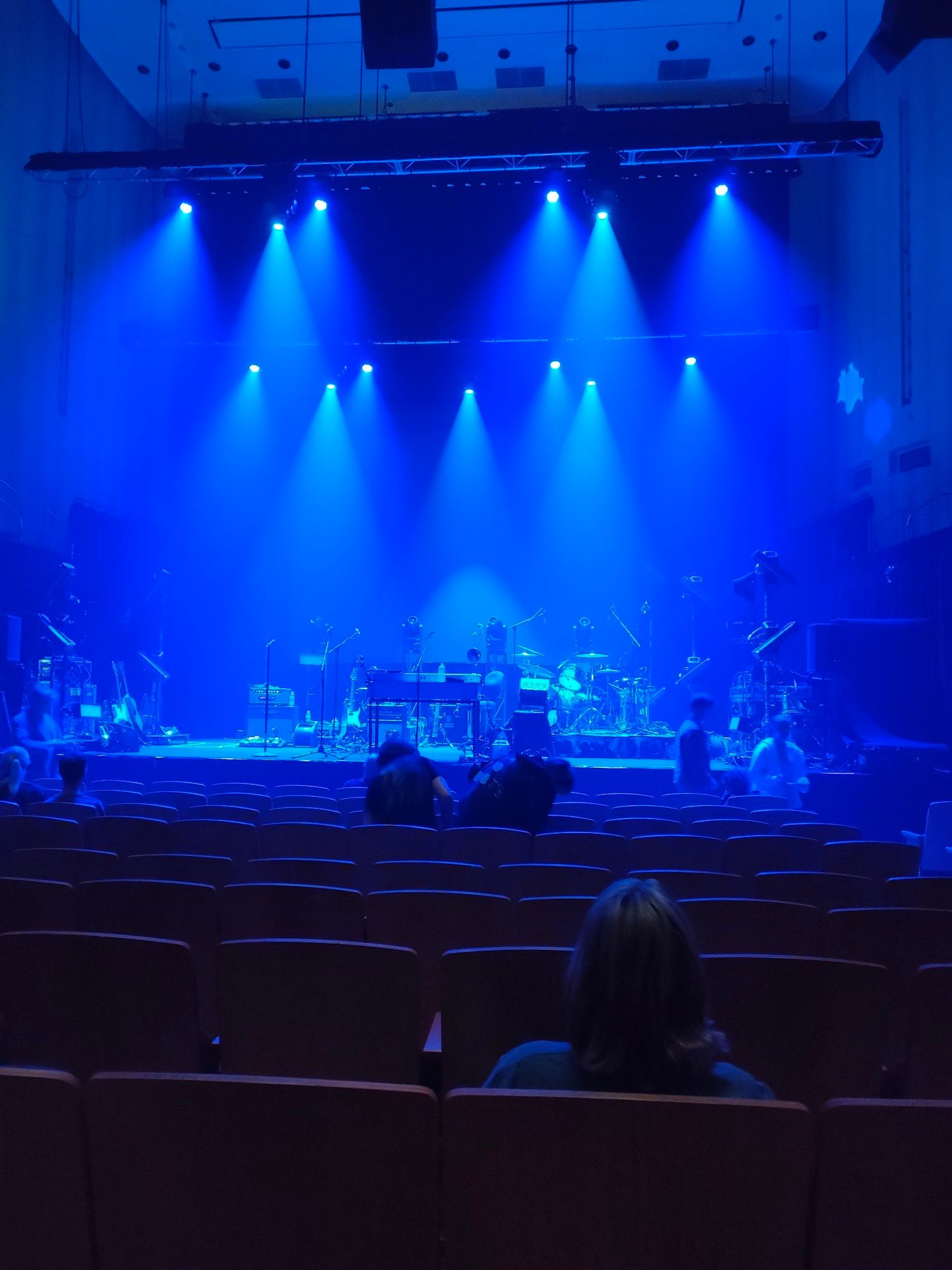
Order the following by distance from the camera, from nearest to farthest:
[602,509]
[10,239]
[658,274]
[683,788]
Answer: [683,788] < [10,239] < [658,274] < [602,509]

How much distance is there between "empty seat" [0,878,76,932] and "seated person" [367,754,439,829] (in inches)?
82.3

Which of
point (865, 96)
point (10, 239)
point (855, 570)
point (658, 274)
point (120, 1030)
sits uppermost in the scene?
point (865, 96)

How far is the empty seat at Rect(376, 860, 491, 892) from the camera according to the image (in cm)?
318

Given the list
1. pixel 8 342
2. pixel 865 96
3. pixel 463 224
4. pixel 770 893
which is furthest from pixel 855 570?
pixel 8 342

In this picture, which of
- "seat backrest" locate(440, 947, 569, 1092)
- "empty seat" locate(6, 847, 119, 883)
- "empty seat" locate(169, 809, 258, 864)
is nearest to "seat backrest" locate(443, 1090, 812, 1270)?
"seat backrest" locate(440, 947, 569, 1092)

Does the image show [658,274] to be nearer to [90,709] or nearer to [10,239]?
[10,239]

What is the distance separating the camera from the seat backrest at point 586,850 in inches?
155

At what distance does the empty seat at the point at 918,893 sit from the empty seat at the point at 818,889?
0.14ft

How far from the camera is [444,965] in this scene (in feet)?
6.30

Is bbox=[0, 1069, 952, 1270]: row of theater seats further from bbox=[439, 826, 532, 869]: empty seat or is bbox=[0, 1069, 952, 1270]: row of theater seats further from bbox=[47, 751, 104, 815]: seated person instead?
bbox=[47, 751, 104, 815]: seated person

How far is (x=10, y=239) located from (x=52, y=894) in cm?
992

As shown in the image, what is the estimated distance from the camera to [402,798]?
15.3 feet

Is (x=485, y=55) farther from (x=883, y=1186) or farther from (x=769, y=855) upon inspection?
(x=883, y=1186)

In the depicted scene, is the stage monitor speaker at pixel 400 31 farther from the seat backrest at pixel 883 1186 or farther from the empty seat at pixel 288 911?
the seat backrest at pixel 883 1186
